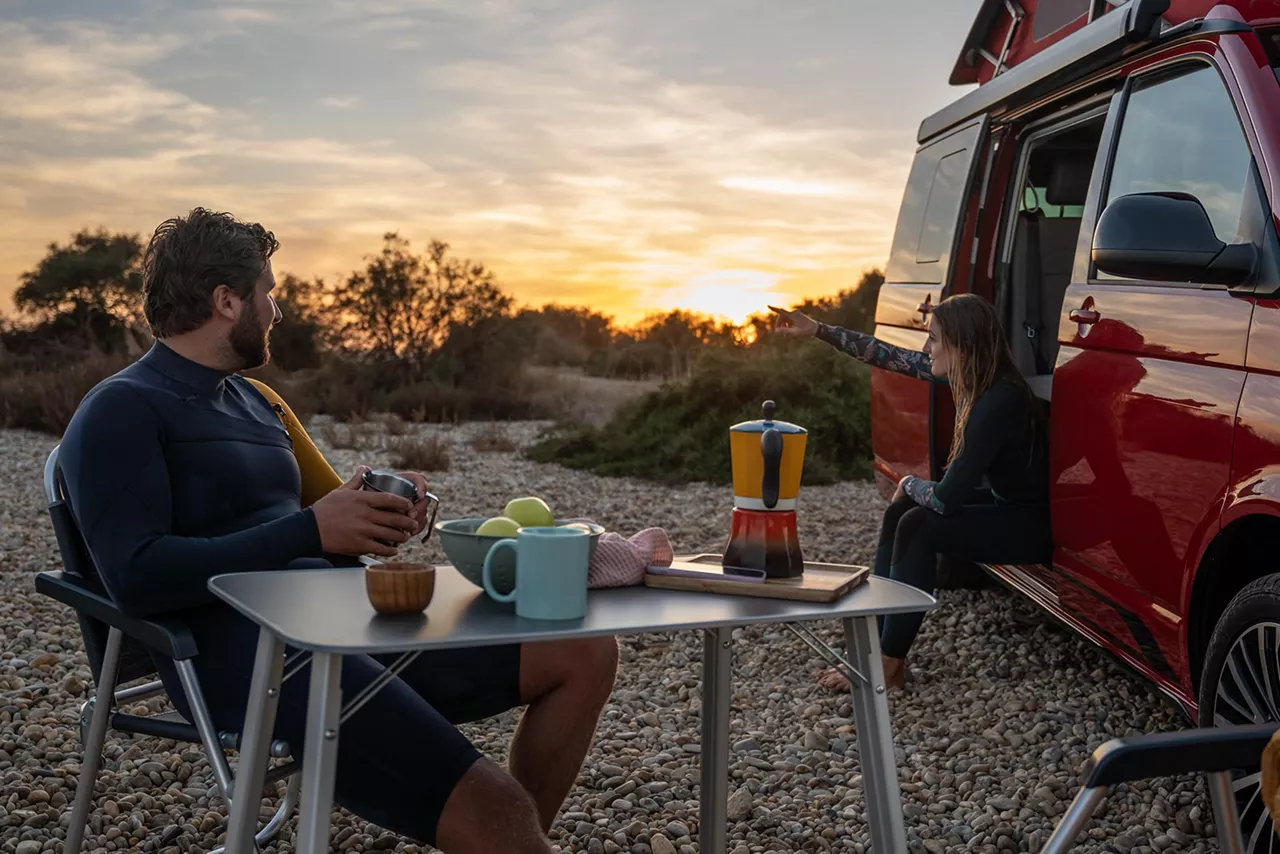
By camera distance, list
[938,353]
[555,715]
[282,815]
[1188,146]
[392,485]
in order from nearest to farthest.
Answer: [392,485], [555,715], [282,815], [1188,146], [938,353]

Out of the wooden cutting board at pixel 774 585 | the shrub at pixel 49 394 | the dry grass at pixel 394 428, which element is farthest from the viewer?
the shrub at pixel 49 394

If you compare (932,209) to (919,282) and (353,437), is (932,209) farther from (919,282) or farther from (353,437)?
(353,437)

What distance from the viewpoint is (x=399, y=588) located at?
6.77 ft

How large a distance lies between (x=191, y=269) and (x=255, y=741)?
1240 mm

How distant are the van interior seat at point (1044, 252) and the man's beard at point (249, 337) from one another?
138 inches

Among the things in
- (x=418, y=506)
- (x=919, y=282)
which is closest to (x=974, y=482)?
(x=919, y=282)

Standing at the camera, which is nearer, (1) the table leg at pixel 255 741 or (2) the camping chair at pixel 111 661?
(1) the table leg at pixel 255 741

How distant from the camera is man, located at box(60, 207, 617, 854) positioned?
2.25 m

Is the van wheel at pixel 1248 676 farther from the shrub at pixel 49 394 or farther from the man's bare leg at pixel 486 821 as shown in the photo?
the shrub at pixel 49 394

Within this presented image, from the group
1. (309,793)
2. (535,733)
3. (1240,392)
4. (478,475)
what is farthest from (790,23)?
(309,793)

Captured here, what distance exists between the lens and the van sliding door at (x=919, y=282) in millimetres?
5395

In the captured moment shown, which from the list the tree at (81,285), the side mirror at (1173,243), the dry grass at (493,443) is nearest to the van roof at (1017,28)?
the side mirror at (1173,243)

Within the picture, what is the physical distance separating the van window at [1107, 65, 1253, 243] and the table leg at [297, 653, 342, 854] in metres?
2.43

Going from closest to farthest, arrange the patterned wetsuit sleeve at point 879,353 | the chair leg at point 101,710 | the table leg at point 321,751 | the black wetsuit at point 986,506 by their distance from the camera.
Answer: the table leg at point 321,751 < the chair leg at point 101,710 < the black wetsuit at point 986,506 < the patterned wetsuit sleeve at point 879,353
